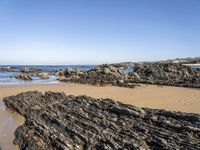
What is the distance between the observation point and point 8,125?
1443 centimetres

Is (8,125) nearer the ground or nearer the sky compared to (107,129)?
nearer the ground

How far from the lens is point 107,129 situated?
1055 cm

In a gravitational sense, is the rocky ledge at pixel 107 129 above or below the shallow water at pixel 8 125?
above

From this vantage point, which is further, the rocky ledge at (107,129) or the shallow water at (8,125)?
the shallow water at (8,125)

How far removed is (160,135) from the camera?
9.54 m

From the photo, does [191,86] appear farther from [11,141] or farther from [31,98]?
[11,141]

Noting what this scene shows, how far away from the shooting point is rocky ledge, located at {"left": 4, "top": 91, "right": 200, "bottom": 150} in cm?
922

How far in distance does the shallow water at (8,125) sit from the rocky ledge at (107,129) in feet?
1.30

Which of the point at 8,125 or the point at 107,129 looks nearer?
the point at 107,129

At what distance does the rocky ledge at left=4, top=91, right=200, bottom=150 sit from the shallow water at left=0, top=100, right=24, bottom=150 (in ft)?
1.30

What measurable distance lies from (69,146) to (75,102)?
19.2 ft

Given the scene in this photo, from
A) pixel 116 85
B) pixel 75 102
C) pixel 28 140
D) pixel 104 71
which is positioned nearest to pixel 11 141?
pixel 28 140

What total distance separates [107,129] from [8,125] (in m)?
7.07

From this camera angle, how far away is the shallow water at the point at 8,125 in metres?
11.4
